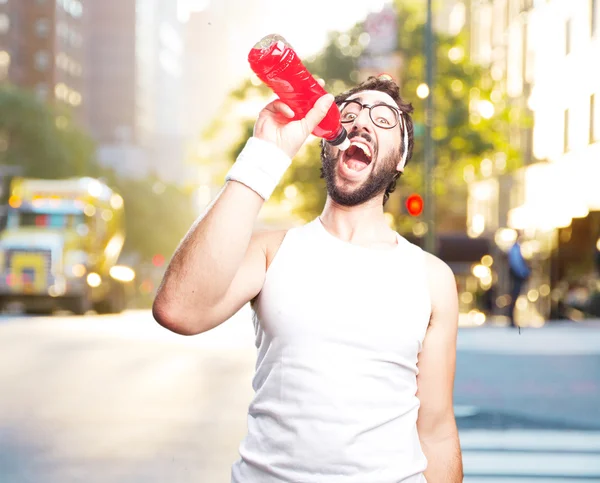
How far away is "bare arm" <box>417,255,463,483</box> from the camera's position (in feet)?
10.8

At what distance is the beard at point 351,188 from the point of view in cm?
326

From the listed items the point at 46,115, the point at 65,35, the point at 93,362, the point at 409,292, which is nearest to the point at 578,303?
the point at 93,362

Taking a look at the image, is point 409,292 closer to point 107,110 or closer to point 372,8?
point 372,8

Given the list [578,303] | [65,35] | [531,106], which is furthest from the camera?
[65,35]

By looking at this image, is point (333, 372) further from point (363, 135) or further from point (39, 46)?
point (39, 46)

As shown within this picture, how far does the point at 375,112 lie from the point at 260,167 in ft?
2.03

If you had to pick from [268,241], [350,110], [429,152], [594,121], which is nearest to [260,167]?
[268,241]

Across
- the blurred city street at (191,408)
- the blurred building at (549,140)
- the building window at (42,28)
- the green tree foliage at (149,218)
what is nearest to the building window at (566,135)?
the blurred building at (549,140)

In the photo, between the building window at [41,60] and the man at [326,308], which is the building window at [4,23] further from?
the man at [326,308]

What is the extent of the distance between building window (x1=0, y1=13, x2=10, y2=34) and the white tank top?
110 meters

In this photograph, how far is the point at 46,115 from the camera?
67.4m

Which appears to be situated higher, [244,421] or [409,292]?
[409,292]

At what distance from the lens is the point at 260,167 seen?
2850 mm

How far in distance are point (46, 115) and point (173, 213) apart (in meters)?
21.6
